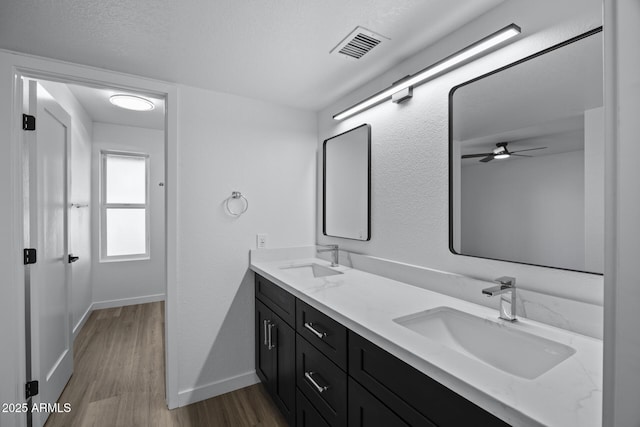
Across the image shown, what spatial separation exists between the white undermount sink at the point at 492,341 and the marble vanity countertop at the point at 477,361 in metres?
0.03

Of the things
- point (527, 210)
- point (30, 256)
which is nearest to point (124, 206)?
point (30, 256)

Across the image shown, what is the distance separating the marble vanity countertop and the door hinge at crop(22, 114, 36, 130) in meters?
1.76

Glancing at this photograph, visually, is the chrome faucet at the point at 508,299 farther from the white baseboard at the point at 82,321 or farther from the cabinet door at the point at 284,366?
the white baseboard at the point at 82,321

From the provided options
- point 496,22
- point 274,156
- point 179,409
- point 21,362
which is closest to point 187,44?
point 274,156

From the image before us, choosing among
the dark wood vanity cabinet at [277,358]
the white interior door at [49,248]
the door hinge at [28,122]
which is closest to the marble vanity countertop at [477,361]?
the dark wood vanity cabinet at [277,358]

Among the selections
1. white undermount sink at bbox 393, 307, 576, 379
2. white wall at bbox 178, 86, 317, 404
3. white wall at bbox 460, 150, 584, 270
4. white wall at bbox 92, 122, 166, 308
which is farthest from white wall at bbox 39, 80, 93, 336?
white wall at bbox 460, 150, 584, 270

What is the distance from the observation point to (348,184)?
88.6 inches

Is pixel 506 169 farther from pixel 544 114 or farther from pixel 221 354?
pixel 221 354

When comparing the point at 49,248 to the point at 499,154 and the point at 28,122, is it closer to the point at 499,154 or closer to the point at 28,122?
the point at 28,122

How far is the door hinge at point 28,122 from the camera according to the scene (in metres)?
1.66

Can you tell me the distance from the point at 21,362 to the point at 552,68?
115 inches

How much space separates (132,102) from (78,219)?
1.27 meters

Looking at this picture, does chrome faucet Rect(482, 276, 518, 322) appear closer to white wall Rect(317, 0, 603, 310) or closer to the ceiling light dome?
white wall Rect(317, 0, 603, 310)

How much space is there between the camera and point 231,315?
2.25 m
